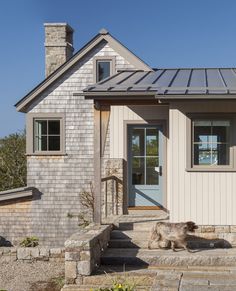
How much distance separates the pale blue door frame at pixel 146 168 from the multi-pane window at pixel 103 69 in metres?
4.07

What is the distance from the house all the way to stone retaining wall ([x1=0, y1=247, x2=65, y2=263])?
146 cm

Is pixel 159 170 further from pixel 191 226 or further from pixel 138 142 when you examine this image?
pixel 191 226

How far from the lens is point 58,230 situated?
17094mm

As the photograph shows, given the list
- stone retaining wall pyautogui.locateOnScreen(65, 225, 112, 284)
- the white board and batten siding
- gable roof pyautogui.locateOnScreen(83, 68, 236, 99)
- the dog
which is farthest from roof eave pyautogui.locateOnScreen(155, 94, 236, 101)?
stone retaining wall pyautogui.locateOnScreen(65, 225, 112, 284)

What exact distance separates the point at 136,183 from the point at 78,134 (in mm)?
4356

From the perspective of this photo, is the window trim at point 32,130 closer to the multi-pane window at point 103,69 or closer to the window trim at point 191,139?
the multi-pane window at point 103,69

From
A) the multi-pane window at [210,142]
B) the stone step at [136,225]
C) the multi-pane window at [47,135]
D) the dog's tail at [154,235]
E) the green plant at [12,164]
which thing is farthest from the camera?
the green plant at [12,164]

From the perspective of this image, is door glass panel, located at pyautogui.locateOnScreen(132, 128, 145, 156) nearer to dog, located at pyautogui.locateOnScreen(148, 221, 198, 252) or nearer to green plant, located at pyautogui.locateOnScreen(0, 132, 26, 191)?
dog, located at pyautogui.locateOnScreen(148, 221, 198, 252)

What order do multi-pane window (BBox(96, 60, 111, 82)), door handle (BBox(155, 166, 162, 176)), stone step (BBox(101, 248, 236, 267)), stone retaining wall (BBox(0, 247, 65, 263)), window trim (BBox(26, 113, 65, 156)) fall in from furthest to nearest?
window trim (BBox(26, 113, 65, 156)) → multi-pane window (BBox(96, 60, 111, 82)) → door handle (BBox(155, 166, 162, 176)) → stone retaining wall (BBox(0, 247, 65, 263)) → stone step (BBox(101, 248, 236, 267))

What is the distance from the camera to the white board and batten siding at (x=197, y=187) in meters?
10.5

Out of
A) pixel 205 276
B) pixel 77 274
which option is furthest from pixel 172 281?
pixel 77 274

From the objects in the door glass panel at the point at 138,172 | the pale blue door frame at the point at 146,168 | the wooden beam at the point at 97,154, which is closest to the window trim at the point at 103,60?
the pale blue door frame at the point at 146,168

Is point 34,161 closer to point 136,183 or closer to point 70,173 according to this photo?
point 70,173

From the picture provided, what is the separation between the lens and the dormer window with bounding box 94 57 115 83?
17.0 metres
